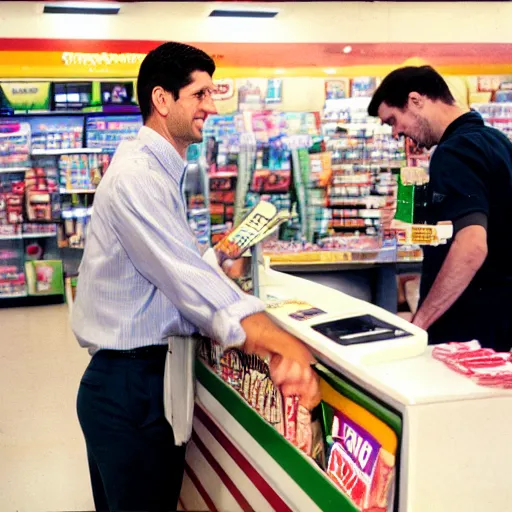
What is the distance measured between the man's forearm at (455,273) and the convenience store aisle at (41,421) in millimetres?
1968

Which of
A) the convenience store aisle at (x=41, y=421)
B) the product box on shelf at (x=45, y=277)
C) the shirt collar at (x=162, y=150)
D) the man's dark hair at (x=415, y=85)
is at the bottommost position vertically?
the convenience store aisle at (x=41, y=421)

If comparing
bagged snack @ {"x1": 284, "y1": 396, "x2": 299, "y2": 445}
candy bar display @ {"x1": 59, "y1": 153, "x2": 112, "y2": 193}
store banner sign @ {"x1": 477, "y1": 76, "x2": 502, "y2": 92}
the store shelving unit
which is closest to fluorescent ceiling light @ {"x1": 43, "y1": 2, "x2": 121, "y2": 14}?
candy bar display @ {"x1": 59, "y1": 153, "x2": 112, "y2": 193}

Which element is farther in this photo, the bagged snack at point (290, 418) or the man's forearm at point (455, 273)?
the man's forearm at point (455, 273)

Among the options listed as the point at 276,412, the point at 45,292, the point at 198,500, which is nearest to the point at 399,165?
the point at 45,292

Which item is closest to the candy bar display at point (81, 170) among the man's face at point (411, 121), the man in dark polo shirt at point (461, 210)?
the man's face at point (411, 121)

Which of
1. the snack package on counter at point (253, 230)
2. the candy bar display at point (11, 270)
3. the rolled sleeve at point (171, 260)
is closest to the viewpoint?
the rolled sleeve at point (171, 260)

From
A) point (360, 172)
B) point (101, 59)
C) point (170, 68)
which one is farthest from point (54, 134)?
point (170, 68)

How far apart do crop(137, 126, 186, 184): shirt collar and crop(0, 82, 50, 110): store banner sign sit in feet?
18.1

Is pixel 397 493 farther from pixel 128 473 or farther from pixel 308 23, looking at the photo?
pixel 308 23

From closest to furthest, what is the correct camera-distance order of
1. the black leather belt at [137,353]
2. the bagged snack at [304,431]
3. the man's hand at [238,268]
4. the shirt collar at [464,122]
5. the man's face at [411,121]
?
the bagged snack at [304,431] → the black leather belt at [137,353] → the man's hand at [238,268] → the shirt collar at [464,122] → the man's face at [411,121]

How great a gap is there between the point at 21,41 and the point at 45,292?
2.54 metres

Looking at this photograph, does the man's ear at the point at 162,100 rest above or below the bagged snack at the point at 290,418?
above

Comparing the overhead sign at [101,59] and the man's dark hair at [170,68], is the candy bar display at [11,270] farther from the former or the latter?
the man's dark hair at [170,68]

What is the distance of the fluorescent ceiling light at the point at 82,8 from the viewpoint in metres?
5.94
